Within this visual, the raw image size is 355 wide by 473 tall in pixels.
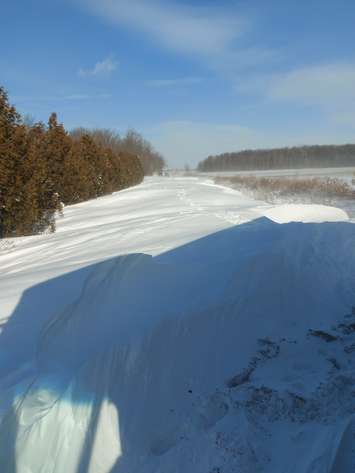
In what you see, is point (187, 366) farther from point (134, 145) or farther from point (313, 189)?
point (134, 145)

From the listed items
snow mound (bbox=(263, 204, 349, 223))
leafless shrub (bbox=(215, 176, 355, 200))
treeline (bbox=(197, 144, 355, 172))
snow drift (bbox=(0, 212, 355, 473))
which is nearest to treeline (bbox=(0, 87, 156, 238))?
snow drift (bbox=(0, 212, 355, 473))

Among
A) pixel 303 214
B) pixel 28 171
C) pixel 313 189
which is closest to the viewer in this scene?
pixel 28 171

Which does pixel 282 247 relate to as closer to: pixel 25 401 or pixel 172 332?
pixel 172 332

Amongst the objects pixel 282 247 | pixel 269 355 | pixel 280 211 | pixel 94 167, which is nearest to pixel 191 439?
pixel 269 355

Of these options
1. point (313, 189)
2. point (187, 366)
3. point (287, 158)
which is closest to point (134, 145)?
point (287, 158)

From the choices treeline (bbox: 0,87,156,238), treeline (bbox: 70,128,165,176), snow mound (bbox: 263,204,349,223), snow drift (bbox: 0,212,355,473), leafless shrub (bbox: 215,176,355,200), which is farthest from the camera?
treeline (bbox: 70,128,165,176)

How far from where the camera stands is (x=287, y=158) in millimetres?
69188

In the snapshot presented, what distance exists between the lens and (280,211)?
10.5 meters

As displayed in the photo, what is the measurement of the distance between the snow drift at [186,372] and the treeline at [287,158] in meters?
48.8

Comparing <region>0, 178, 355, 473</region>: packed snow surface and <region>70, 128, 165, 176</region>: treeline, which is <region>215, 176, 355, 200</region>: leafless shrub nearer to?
<region>0, 178, 355, 473</region>: packed snow surface

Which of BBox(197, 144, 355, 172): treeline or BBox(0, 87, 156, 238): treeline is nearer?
BBox(0, 87, 156, 238): treeline

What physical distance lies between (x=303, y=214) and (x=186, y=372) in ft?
28.7

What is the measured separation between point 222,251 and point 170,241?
1.50 m

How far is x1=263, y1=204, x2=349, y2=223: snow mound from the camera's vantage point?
1024cm
